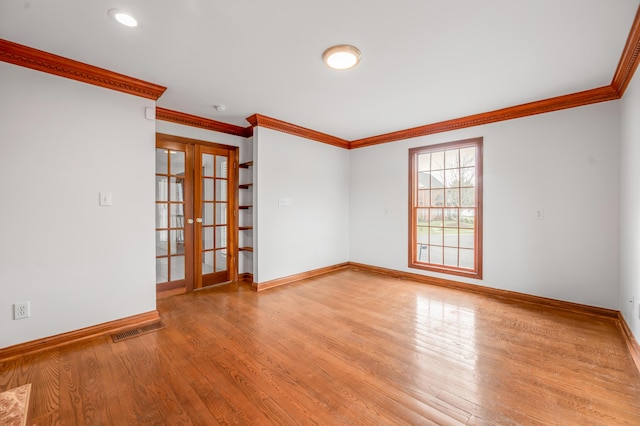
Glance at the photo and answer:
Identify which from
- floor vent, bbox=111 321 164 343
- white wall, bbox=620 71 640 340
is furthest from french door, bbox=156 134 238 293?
white wall, bbox=620 71 640 340

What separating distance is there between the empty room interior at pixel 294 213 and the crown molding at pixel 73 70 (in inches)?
0.7

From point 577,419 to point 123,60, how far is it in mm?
4345

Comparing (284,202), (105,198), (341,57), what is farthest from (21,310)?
(341,57)

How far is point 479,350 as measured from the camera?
7.97 ft

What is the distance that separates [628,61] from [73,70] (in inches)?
199

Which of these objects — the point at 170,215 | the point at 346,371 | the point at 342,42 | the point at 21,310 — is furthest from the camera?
the point at 170,215

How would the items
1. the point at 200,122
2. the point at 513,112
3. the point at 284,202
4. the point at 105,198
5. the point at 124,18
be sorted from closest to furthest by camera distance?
the point at 124,18, the point at 105,198, the point at 513,112, the point at 200,122, the point at 284,202

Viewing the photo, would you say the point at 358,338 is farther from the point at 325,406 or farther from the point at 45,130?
the point at 45,130

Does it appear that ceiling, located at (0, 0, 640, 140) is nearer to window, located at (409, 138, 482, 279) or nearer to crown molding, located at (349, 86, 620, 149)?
crown molding, located at (349, 86, 620, 149)

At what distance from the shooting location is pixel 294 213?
4727 mm

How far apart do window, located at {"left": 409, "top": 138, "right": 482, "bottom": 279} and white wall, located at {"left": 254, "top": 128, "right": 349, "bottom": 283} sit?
1.44 meters

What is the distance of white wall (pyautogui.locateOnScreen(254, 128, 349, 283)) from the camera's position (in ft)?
13.9

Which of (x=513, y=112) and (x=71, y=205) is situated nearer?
(x=71, y=205)

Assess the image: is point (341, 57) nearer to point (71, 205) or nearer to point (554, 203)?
point (71, 205)
